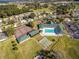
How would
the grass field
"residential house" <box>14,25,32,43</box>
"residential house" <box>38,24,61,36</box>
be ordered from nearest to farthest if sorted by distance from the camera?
the grass field → "residential house" <box>14,25,32,43</box> → "residential house" <box>38,24,61,36</box>

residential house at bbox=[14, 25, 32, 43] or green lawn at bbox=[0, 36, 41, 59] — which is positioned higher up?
residential house at bbox=[14, 25, 32, 43]

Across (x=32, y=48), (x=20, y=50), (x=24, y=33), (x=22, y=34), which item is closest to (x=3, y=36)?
(x=22, y=34)

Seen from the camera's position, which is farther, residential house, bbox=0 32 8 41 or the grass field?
residential house, bbox=0 32 8 41

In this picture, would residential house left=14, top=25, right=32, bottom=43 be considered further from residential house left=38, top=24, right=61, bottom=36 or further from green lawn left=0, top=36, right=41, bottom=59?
residential house left=38, top=24, right=61, bottom=36

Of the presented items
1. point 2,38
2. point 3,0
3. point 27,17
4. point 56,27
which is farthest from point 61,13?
point 3,0

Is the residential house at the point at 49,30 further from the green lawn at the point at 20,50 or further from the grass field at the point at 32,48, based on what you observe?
the green lawn at the point at 20,50

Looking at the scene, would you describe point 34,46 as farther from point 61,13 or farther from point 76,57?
point 61,13

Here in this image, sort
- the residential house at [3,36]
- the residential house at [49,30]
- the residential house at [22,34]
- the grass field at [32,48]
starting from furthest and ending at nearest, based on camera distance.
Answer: the residential house at [49,30]
the residential house at [3,36]
the residential house at [22,34]
the grass field at [32,48]

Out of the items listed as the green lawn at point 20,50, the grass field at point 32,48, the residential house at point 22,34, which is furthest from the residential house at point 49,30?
the green lawn at point 20,50

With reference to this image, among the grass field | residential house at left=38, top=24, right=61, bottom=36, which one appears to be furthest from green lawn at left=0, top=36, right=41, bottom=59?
residential house at left=38, top=24, right=61, bottom=36

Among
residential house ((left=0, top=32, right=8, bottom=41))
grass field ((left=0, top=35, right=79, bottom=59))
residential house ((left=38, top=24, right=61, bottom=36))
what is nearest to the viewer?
grass field ((left=0, top=35, right=79, bottom=59))

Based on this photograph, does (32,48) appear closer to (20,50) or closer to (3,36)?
(20,50)
